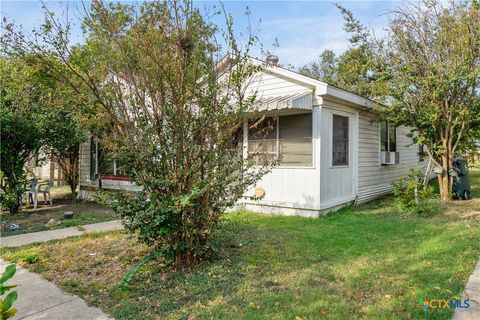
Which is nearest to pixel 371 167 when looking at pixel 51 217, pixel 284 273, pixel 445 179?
pixel 445 179

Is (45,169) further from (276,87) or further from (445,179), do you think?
(445,179)

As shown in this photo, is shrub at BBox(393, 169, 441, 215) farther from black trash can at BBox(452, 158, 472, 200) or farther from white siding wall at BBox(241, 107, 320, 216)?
white siding wall at BBox(241, 107, 320, 216)

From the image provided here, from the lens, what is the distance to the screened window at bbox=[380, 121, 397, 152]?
10.6 m

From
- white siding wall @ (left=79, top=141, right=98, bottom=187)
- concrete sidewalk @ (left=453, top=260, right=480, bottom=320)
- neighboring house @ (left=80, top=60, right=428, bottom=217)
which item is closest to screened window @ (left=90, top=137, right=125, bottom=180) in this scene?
white siding wall @ (left=79, top=141, right=98, bottom=187)

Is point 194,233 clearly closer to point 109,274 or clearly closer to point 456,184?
point 109,274

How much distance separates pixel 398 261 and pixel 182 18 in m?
3.92

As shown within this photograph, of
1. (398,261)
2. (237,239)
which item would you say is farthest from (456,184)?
(237,239)

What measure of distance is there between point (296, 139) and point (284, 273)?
14.6 feet

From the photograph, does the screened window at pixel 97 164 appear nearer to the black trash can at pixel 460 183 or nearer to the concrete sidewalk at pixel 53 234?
the concrete sidewalk at pixel 53 234

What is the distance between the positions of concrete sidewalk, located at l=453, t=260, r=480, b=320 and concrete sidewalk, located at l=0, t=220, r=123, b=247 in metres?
5.54

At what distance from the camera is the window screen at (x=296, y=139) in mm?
7653

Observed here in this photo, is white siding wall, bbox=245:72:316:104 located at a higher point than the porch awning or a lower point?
higher

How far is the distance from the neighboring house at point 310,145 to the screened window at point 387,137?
1.18 m

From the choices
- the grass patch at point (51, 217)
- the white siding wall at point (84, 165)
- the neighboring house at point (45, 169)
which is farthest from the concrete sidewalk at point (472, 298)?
the white siding wall at point (84, 165)
